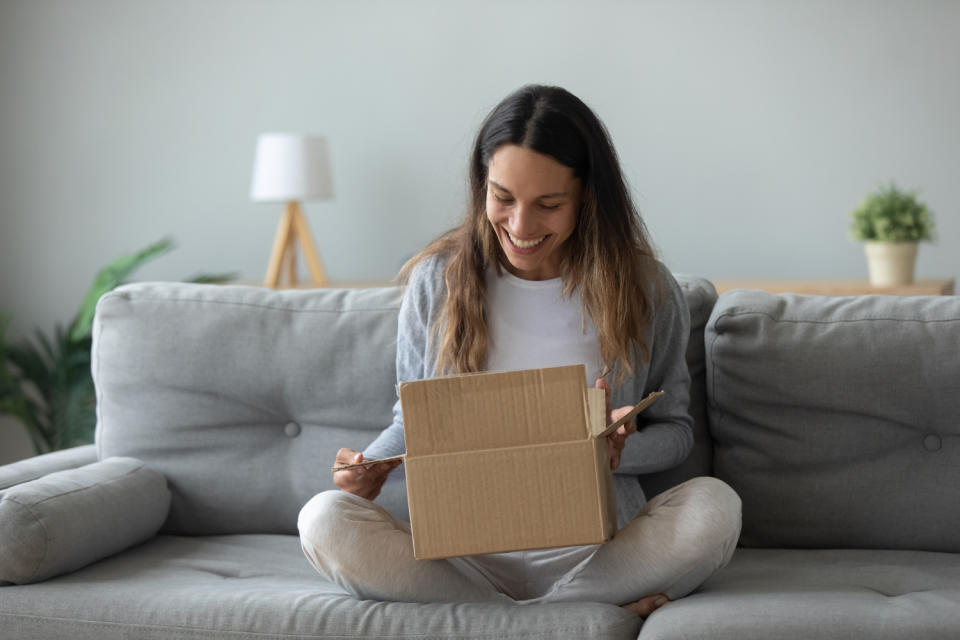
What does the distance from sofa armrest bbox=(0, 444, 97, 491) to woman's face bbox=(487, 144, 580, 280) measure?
35.8 inches

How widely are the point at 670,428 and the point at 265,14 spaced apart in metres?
2.63

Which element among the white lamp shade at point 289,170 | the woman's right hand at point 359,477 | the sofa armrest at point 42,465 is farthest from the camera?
the white lamp shade at point 289,170

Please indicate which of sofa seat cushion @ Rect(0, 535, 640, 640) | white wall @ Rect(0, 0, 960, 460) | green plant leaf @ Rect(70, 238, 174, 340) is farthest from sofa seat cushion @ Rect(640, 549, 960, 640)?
green plant leaf @ Rect(70, 238, 174, 340)

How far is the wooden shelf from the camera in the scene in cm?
297

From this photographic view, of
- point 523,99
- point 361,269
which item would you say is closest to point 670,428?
point 523,99

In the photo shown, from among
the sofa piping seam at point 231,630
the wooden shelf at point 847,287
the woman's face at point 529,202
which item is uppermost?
the woman's face at point 529,202

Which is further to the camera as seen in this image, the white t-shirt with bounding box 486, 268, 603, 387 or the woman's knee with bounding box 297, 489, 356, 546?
the white t-shirt with bounding box 486, 268, 603, 387

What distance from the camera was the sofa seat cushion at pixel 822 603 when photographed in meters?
1.33

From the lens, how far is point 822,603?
139cm

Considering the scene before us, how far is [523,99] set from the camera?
160cm

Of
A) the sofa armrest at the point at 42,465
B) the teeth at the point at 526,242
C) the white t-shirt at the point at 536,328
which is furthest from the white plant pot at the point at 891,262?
the sofa armrest at the point at 42,465

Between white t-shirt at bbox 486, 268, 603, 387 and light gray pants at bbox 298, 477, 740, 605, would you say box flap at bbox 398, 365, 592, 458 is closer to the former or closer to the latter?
light gray pants at bbox 298, 477, 740, 605

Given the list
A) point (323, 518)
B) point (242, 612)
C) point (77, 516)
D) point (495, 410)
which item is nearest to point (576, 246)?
point (495, 410)

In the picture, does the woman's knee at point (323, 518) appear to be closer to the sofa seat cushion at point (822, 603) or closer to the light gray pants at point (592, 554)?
the light gray pants at point (592, 554)
